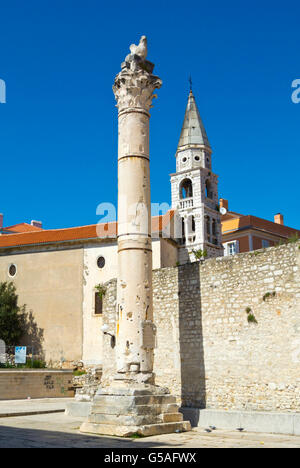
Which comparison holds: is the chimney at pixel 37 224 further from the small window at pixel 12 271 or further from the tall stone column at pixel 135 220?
the tall stone column at pixel 135 220

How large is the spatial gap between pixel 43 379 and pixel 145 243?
14.4 meters

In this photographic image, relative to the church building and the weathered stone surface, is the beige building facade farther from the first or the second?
the weathered stone surface

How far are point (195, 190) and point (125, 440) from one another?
136 feet

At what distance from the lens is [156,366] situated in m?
14.4

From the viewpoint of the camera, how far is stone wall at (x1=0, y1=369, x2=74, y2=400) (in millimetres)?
22188

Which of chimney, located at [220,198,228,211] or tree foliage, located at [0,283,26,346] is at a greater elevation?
chimney, located at [220,198,228,211]

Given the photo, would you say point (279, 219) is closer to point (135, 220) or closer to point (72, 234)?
point (72, 234)

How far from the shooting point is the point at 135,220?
39.4 feet

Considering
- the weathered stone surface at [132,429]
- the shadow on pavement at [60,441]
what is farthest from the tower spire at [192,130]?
the shadow on pavement at [60,441]

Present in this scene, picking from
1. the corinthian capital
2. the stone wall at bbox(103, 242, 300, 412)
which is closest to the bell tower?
the stone wall at bbox(103, 242, 300, 412)

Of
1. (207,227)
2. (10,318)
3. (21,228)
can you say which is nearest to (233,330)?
(10,318)

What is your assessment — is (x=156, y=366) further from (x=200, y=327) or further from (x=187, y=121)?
(x=187, y=121)

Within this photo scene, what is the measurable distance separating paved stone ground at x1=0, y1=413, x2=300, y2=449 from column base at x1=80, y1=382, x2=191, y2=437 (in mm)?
274
